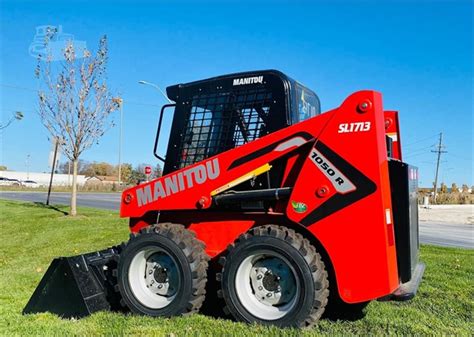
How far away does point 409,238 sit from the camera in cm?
425

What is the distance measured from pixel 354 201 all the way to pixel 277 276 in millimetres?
1016

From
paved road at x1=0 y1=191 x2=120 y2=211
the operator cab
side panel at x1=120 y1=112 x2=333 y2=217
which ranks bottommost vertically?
paved road at x1=0 y1=191 x2=120 y2=211

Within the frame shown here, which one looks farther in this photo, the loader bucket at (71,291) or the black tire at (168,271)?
the loader bucket at (71,291)

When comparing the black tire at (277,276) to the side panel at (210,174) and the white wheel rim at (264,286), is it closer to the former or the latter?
the white wheel rim at (264,286)

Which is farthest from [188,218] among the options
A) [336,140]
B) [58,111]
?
[58,111]

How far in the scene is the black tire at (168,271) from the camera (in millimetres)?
4480

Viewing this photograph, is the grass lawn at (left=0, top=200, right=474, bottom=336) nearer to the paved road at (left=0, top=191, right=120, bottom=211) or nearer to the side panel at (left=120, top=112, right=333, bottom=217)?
the side panel at (left=120, top=112, right=333, bottom=217)

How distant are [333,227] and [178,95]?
8.66ft

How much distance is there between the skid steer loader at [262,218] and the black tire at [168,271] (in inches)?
0.4

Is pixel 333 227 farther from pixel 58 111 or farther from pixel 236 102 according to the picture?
pixel 58 111

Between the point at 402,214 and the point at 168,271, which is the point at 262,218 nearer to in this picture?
the point at 168,271

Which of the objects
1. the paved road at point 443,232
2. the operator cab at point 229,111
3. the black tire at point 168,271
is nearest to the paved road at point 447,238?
the paved road at point 443,232

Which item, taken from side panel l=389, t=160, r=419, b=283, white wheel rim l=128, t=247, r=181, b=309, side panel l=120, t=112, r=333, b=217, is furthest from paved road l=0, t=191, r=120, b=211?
side panel l=389, t=160, r=419, b=283

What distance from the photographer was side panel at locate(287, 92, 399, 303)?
3.94 m
